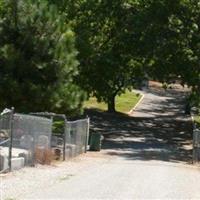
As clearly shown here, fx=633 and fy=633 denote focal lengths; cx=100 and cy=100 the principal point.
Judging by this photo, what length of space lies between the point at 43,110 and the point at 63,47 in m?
2.90

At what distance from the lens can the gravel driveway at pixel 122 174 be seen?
560 inches

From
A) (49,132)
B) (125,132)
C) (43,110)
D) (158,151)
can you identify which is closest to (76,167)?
(49,132)

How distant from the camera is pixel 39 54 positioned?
26.7m

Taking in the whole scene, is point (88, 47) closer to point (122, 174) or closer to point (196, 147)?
point (196, 147)

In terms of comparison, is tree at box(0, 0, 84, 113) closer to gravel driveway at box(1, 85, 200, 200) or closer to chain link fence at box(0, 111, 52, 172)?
gravel driveway at box(1, 85, 200, 200)

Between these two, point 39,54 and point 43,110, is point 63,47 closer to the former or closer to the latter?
point 39,54

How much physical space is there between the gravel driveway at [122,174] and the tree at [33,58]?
3206 millimetres

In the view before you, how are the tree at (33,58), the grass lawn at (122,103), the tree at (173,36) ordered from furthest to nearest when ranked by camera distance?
the grass lawn at (122,103), the tree at (173,36), the tree at (33,58)

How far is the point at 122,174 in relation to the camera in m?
19.9

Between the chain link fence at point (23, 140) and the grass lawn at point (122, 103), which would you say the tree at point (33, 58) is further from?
the grass lawn at point (122, 103)

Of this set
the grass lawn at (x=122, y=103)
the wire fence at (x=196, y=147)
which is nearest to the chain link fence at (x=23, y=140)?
the wire fence at (x=196, y=147)

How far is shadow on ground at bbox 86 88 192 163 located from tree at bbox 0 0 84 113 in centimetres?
583

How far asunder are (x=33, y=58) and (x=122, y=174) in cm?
862

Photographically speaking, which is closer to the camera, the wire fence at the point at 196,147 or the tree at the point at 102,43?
the wire fence at the point at 196,147
